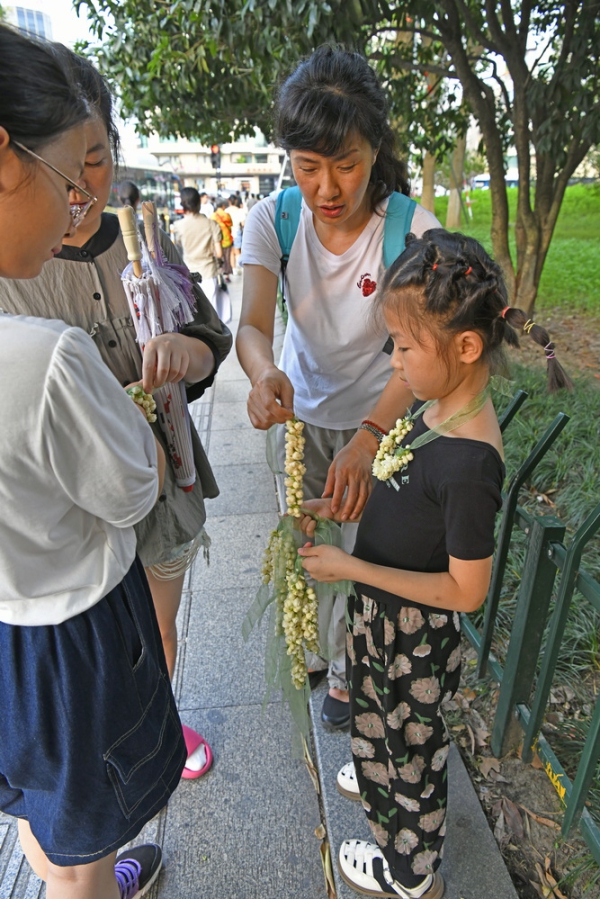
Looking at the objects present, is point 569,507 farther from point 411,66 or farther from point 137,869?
point 411,66

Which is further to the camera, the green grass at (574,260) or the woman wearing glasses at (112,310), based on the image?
the green grass at (574,260)

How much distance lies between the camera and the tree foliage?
3506mm

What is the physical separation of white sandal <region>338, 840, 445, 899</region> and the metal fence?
391mm

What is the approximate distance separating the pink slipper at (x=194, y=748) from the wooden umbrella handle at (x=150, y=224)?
1504mm

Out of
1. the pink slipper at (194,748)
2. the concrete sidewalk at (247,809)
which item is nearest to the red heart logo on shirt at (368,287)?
the concrete sidewalk at (247,809)

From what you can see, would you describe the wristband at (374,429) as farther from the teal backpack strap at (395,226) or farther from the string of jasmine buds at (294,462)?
the teal backpack strap at (395,226)

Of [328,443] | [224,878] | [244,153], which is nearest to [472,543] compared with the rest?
[328,443]

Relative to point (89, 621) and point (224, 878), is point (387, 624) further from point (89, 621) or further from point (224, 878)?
point (224, 878)

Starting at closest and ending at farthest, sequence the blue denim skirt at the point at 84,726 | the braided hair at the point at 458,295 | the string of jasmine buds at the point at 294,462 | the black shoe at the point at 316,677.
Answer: the blue denim skirt at the point at 84,726 → the braided hair at the point at 458,295 → the string of jasmine buds at the point at 294,462 → the black shoe at the point at 316,677

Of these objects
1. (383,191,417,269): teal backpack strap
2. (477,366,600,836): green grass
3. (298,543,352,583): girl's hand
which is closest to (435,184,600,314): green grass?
(477,366,600,836): green grass

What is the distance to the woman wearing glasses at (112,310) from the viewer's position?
1359mm

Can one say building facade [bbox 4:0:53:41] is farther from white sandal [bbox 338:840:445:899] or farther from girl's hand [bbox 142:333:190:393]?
white sandal [bbox 338:840:445:899]

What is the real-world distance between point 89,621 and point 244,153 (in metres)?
72.1

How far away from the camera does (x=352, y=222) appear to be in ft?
5.57
